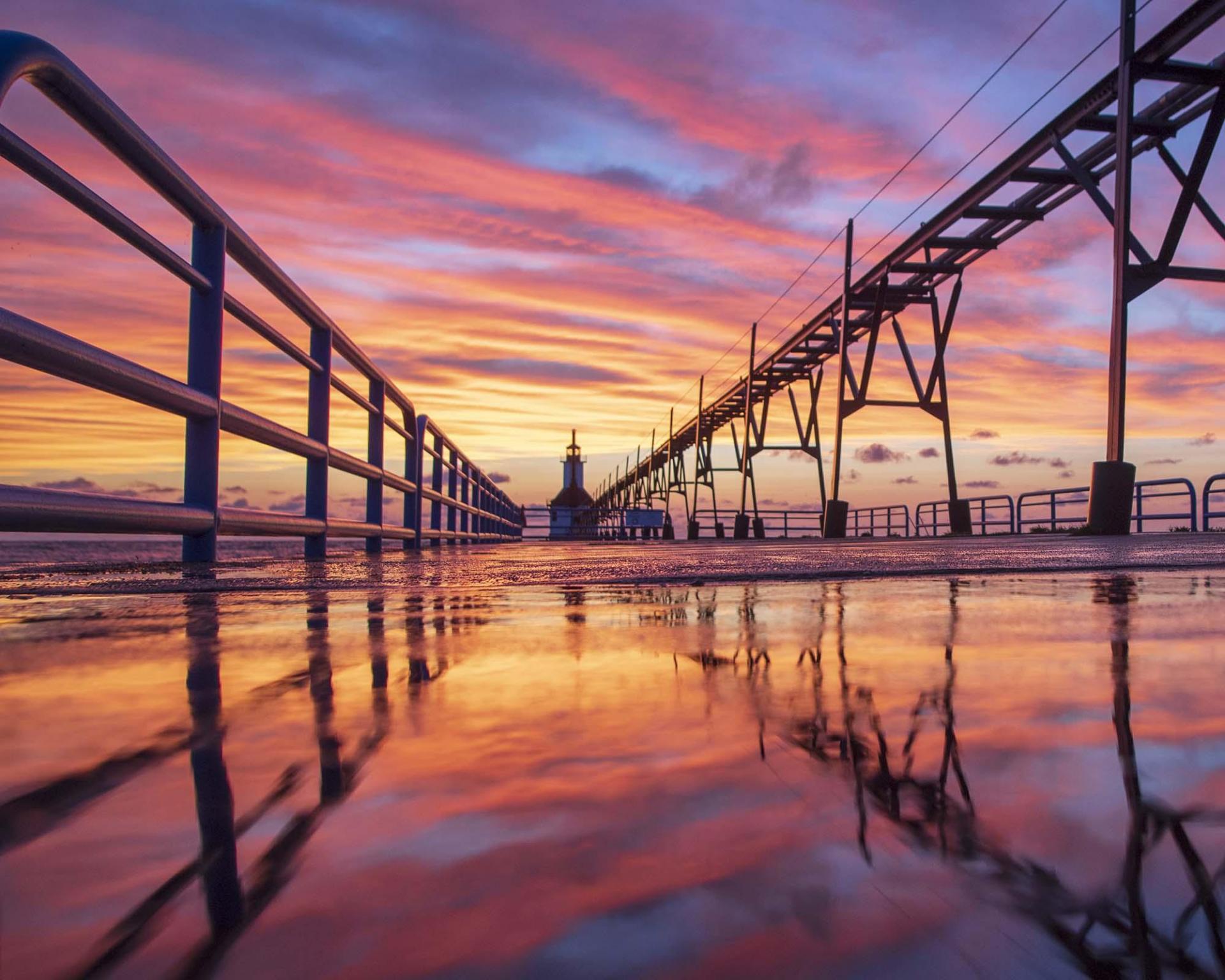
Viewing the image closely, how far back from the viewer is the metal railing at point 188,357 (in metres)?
1.98

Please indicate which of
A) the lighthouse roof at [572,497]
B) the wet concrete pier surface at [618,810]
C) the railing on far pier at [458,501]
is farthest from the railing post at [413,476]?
the lighthouse roof at [572,497]

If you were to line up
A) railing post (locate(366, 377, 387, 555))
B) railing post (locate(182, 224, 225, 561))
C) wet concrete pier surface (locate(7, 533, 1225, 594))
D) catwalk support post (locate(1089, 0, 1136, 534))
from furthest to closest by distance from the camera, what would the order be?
catwalk support post (locate(1089, 0, 1136, 534)), railing post (locate(366, 377, 387, 555)), railing post (locate(182, 224, 225, 561)), wet concrete pier surface (locate(7, 533, 1225, 594))

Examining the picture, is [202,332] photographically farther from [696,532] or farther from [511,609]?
[696,532]

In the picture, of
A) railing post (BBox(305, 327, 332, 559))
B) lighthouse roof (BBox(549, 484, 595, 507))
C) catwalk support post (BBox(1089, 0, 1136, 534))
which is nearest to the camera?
railing post (BBox(305, 327, 332, 559))

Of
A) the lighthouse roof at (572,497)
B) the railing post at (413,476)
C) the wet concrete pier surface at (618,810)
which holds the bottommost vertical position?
the wet concrete pier surface at (618,810)

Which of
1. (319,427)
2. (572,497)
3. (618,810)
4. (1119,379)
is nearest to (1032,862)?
(618,810)

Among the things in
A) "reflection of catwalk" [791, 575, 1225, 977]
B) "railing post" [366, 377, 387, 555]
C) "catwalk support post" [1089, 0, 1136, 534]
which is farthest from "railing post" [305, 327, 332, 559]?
"catwalk support post" [1089, 0, 1136, 534]

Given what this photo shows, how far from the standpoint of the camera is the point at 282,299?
152 inches

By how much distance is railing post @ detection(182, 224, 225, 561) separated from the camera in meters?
2.93

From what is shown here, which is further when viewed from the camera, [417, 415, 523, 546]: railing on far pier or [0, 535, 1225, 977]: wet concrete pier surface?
[417, 415, 523, 546]: railing on far pier

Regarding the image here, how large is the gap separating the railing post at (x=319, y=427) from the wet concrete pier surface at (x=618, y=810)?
3119 millimetres

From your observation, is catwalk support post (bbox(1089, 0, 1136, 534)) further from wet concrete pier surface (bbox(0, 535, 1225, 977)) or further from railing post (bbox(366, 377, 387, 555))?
wet concrete pier surface (bbox(0, 535, 1225, 977))

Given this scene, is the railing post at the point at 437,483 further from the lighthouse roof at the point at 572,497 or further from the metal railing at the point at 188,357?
the lighthouse roof at the point at 572,497

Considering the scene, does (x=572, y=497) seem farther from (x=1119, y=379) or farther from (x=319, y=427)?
(x=319, y=427)
